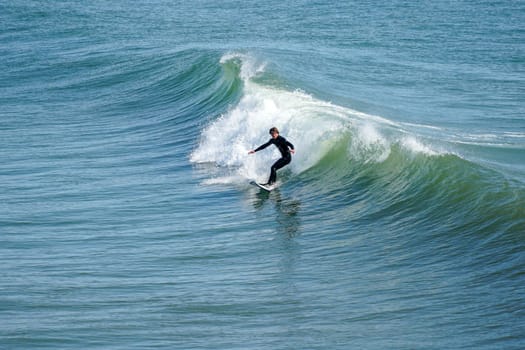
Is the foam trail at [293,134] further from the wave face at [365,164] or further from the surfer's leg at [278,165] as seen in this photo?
the surfer's leg at [278,165]

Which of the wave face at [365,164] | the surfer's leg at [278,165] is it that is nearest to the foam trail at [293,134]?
the wave face at [365,164]

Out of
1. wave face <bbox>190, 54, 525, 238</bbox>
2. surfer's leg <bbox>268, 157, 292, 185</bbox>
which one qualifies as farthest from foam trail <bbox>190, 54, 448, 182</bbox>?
surfer's leg <bbox>268, 157, 292, 185</bbox>

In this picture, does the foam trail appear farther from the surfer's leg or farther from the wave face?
the surfer's leg

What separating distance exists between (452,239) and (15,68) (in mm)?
30044

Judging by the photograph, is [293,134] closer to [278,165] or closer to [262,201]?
[278,165]

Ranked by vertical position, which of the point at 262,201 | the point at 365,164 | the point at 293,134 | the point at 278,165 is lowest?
the point at 262,201

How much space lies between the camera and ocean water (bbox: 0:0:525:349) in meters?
10.8

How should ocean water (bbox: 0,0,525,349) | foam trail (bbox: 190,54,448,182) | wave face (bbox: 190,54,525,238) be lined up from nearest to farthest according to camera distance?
ocean water (bbox: 0,0,525,349), wave face (bbox: 190,54,525,238), foam trail (bbox: 190,54,448,182)

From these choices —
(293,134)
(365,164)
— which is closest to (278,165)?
(365,164)

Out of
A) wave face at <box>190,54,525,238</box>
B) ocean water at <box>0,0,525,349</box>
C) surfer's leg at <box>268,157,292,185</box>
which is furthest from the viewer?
surfer's leg at <box>268,157,292,185</box>

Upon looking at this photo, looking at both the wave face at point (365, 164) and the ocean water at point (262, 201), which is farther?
the wave face at point (365, 164)

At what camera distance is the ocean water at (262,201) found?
1080 cm

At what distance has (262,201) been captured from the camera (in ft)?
58.3

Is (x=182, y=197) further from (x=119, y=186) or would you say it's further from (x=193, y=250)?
(x=193, y=250)
